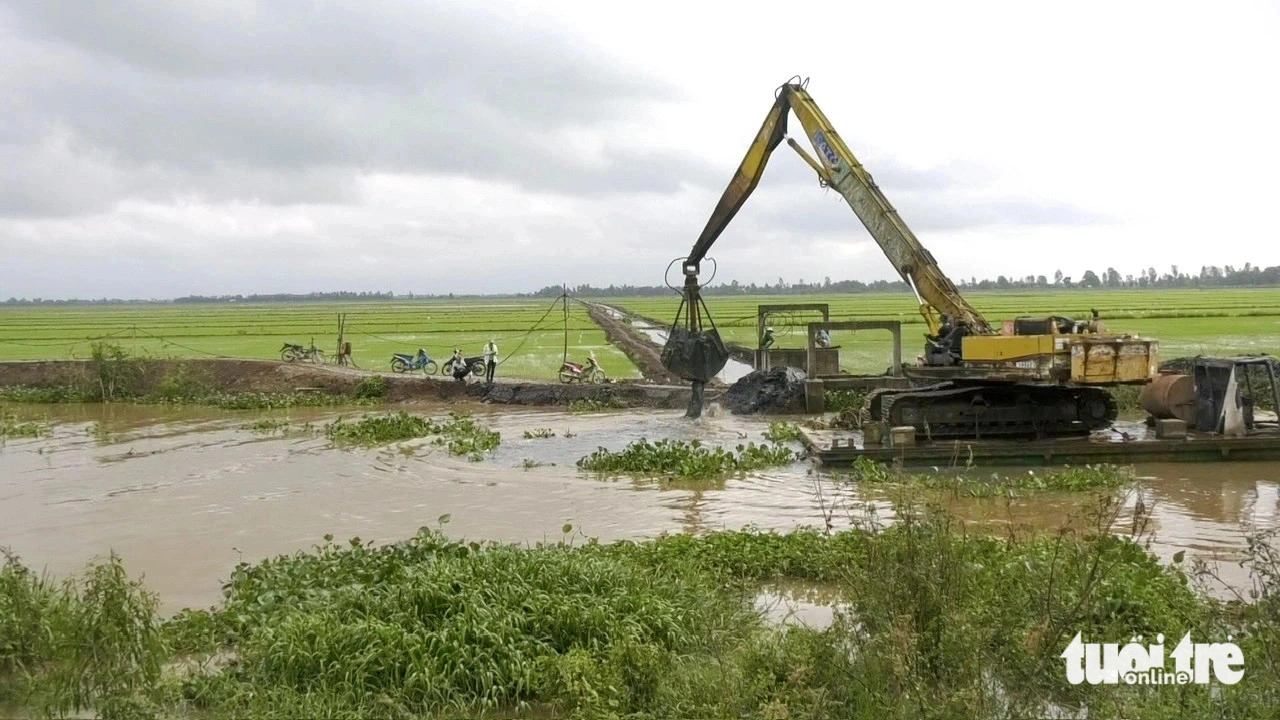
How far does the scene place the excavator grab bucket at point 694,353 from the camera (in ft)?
54.9

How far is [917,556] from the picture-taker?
5.02 m

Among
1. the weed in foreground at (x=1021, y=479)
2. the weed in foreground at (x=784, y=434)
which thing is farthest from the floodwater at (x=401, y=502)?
the weed in foreground at (x=784, y=434)

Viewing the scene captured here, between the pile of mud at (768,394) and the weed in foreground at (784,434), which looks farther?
the pile of mud at (768,394)

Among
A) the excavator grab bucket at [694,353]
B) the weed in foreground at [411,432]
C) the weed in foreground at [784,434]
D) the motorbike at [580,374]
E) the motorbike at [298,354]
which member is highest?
the excavator grab bucket at [694,353]

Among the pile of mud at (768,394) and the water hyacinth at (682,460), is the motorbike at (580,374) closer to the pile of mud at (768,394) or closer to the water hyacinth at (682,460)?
the pile of mud at (768,394)

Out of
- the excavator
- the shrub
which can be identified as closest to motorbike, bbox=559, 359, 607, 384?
the shrub

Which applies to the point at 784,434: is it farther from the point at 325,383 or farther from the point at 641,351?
the point at 641,351

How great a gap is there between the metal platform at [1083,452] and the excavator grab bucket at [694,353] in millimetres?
4376

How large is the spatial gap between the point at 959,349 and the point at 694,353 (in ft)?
16.2

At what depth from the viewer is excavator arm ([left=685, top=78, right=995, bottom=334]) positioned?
46.9 ft

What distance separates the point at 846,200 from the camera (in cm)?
1545

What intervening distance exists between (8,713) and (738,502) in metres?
7.71

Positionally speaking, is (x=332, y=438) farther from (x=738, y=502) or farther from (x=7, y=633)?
(x=7, y=633)

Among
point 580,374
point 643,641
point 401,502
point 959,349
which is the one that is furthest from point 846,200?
point 643,641
